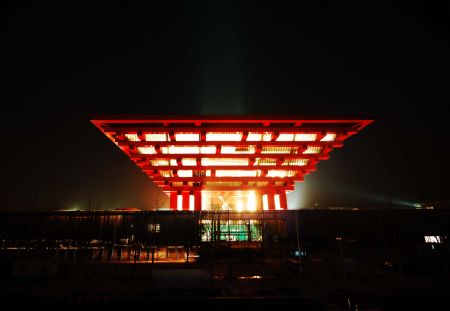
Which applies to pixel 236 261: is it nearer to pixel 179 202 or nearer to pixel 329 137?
pixel 329 137

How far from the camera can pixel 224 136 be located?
1934cm

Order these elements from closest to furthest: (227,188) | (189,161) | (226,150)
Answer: (226,150)
(189,161)
(227,188)

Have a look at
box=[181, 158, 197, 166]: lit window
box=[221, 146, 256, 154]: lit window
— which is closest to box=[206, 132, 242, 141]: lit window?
box=[221, 146, 256, 154]: lit window

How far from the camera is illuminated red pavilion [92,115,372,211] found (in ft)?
58.7

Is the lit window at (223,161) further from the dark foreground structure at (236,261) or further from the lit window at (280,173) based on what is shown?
the dark foreground structure at (236,261)

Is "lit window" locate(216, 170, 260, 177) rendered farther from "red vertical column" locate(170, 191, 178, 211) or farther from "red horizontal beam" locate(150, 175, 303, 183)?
"red vertical column" locate(170, 191, 178, 211)

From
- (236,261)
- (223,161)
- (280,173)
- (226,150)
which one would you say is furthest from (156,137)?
(280,173)

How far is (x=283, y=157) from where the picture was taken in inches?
851

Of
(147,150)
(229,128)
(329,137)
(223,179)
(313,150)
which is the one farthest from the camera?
(223,179)

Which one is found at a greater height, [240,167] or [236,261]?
[240,167]

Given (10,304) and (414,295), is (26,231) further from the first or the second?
(414,295)

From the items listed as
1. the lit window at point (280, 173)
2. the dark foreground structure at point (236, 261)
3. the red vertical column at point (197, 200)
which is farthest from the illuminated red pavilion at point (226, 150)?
the dark foreground structure at point (236, 261)

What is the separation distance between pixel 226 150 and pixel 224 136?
2.11m

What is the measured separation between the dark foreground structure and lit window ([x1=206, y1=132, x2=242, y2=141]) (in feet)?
27.2
